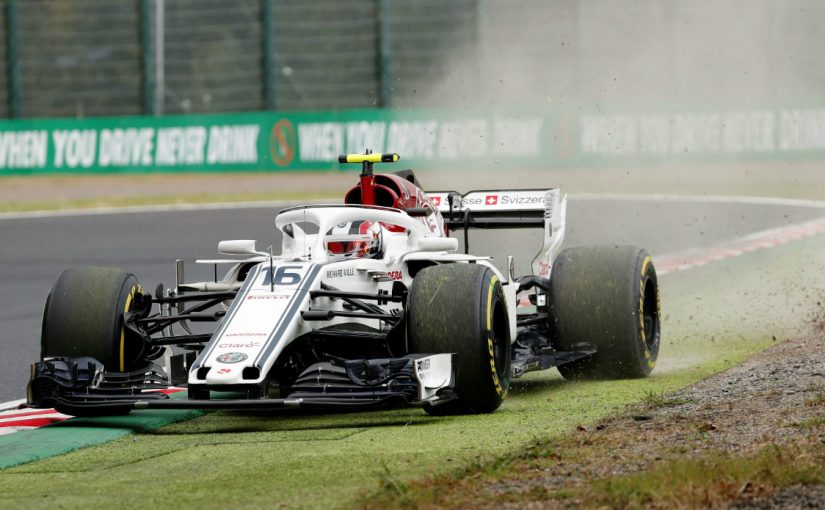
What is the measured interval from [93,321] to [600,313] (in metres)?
3.21

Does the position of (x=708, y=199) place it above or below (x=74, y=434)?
above

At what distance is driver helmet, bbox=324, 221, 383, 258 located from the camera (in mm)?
8875

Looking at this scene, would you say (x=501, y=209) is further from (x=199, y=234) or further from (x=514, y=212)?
(x=199, y=234)

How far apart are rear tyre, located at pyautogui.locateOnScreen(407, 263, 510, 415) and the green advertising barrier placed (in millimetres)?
12495

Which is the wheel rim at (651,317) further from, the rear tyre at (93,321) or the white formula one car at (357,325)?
the rear tyre at (93,321)

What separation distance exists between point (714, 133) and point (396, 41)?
14085 mm

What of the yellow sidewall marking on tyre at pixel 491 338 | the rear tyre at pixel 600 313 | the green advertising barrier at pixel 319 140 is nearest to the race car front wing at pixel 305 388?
the yellow sidewall marking on tyre at pixel 491 338

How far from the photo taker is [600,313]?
9.30 m

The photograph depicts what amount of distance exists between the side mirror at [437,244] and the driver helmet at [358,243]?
276 millimetres

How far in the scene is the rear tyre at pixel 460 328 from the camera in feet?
25.5

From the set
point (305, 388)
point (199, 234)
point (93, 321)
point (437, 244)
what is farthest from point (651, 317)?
point (199, 234)

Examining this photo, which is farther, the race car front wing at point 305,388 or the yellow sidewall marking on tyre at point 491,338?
the yellow sidewall marking on tyre at point 491,338

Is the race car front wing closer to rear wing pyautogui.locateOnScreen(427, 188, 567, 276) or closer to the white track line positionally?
rear wing pyautogui.locateOnScreen(427, 188, 567, 276)

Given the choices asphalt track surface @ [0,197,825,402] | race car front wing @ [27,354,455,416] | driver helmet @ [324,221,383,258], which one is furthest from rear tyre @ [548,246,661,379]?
asphalt track surface @ [0,197,825,402]
